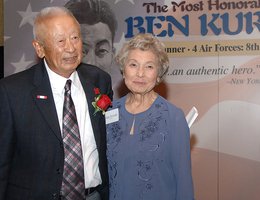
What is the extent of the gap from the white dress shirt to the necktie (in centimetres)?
7

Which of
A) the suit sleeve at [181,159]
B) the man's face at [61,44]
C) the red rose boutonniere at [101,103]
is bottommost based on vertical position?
the suit sleeve at [181,159]

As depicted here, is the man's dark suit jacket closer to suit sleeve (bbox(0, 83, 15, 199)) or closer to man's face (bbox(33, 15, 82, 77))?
suit sleeve (bbox(0, 83, 15, 199))

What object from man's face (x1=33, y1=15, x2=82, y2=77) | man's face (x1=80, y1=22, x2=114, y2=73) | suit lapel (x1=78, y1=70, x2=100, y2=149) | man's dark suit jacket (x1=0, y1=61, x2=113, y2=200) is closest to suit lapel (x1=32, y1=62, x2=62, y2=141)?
man's dark suit jacket (x1=0, y1=61, x2=113, y2=200)

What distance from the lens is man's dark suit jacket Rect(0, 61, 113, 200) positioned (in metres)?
2.25

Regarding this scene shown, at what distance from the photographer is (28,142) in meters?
2.27

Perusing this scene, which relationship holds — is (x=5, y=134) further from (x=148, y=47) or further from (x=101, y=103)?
(x=148, y=47)

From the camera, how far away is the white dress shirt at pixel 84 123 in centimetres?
244

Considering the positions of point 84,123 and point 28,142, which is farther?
point 84,123

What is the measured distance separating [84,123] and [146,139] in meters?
0.39

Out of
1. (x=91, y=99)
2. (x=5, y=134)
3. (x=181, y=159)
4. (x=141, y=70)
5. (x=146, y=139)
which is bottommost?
(x=181, y=159)

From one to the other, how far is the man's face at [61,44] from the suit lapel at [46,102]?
0.40 ft

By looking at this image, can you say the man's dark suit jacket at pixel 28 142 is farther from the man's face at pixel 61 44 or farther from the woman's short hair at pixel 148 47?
the woman's short hair at pixel 148 47

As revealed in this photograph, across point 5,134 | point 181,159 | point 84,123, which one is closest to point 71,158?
point 84,123

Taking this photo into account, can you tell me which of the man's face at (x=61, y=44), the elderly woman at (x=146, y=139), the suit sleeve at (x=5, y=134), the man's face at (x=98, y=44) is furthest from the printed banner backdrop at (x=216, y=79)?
the suit sleeve at (x=5, y=134)
